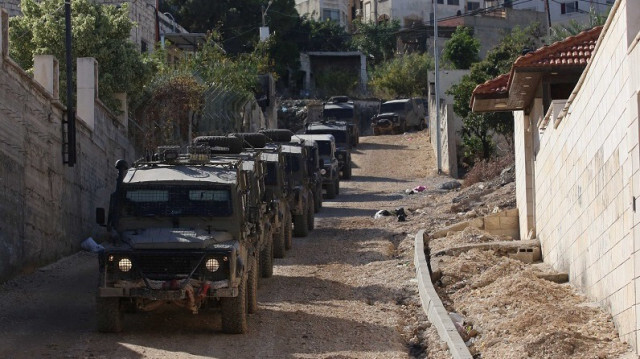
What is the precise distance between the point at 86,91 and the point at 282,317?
1307cm

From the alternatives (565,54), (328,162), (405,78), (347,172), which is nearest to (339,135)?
(347,172)

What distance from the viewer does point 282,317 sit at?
1588 centimetres

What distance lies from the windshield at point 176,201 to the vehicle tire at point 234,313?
1.27 meters

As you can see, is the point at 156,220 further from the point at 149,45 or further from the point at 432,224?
the point at 149,45

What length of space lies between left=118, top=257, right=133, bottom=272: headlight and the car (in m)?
50.6

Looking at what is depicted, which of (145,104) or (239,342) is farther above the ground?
(145,104)

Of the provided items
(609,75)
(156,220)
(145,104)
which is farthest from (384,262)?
(145,104)

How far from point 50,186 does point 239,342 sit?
1031 cm

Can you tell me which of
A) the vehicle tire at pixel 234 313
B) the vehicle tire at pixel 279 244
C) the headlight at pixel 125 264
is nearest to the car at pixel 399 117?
Answer: the vehicle tire at pixel 279 244

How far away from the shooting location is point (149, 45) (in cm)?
4747

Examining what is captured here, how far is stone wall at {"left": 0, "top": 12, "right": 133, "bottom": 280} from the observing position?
2027 cm

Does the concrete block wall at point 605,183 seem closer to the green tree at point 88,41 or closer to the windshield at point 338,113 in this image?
the green tree at point 88,41

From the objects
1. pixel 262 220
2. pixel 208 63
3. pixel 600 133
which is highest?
pixel 208 63

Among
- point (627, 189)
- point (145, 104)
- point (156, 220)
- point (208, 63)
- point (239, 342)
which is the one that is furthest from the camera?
point (208, 63)
